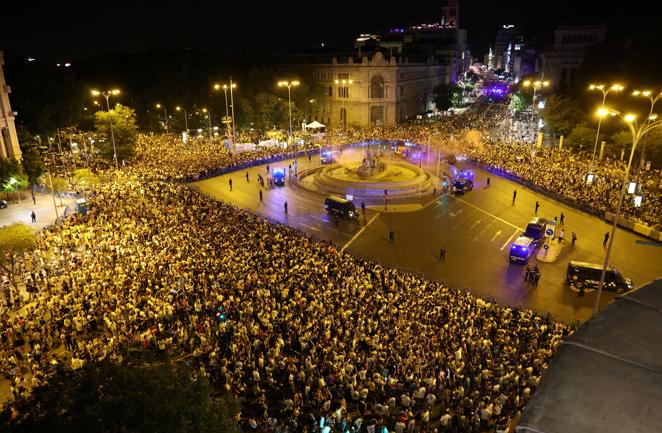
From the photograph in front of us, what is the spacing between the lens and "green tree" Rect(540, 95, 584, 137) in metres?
54.7

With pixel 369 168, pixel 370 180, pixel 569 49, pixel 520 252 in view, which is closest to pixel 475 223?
pixel 520 252

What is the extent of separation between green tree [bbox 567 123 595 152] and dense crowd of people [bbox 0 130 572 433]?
35292mm

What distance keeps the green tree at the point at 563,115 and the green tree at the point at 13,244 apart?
5311 cm

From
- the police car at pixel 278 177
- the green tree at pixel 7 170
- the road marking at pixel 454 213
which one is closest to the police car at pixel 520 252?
the road marking at pixel 454 213

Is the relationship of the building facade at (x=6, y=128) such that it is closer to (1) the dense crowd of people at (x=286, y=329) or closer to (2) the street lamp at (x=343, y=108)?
(1) the dense crowd of people at (x=286, y=329)

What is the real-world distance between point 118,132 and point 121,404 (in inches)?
1660

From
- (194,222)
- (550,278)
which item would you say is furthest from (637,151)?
(194,222)

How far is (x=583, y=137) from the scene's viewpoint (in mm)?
48469

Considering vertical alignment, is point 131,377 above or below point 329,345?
above

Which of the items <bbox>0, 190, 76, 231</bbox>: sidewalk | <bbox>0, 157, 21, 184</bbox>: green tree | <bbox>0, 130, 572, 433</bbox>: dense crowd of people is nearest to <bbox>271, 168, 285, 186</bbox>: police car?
<bbox>0, 190, 76, 231</bbox>: sidewalk

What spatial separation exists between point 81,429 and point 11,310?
1564 cm

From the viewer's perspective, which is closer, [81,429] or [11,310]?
[81,429]

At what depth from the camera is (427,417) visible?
527 inches

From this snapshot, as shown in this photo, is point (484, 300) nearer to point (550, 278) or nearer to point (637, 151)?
point (550, 278)
